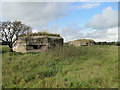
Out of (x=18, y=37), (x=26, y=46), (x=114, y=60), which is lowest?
(x=114, y=60)

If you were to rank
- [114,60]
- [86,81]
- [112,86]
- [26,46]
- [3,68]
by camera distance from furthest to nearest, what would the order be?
[26,46] → [114,60] → [3,68] → [86,81] → [112,86]

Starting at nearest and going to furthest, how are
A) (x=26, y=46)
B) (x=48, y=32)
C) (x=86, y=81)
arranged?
1. (x=86, y=81)
2. (x=26, y=46)
3. (x=48, y=32)

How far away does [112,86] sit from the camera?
3.36 metres

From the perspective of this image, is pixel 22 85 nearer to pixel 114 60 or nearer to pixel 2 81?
pixel 2 81

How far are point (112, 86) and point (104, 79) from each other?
458mm

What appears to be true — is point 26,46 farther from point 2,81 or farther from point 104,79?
point 104,79

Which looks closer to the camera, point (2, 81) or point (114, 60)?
point (2, 81)

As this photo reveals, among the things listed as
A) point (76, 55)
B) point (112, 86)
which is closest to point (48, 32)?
point (76, 55)

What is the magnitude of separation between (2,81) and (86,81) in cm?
333

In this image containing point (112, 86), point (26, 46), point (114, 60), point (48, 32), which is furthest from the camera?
point (48, 32)

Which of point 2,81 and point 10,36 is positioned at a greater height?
point 10,36

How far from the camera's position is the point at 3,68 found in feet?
18.1

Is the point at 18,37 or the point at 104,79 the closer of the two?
the point at 104,79

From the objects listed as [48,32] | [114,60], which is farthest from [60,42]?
A: [114,60]
